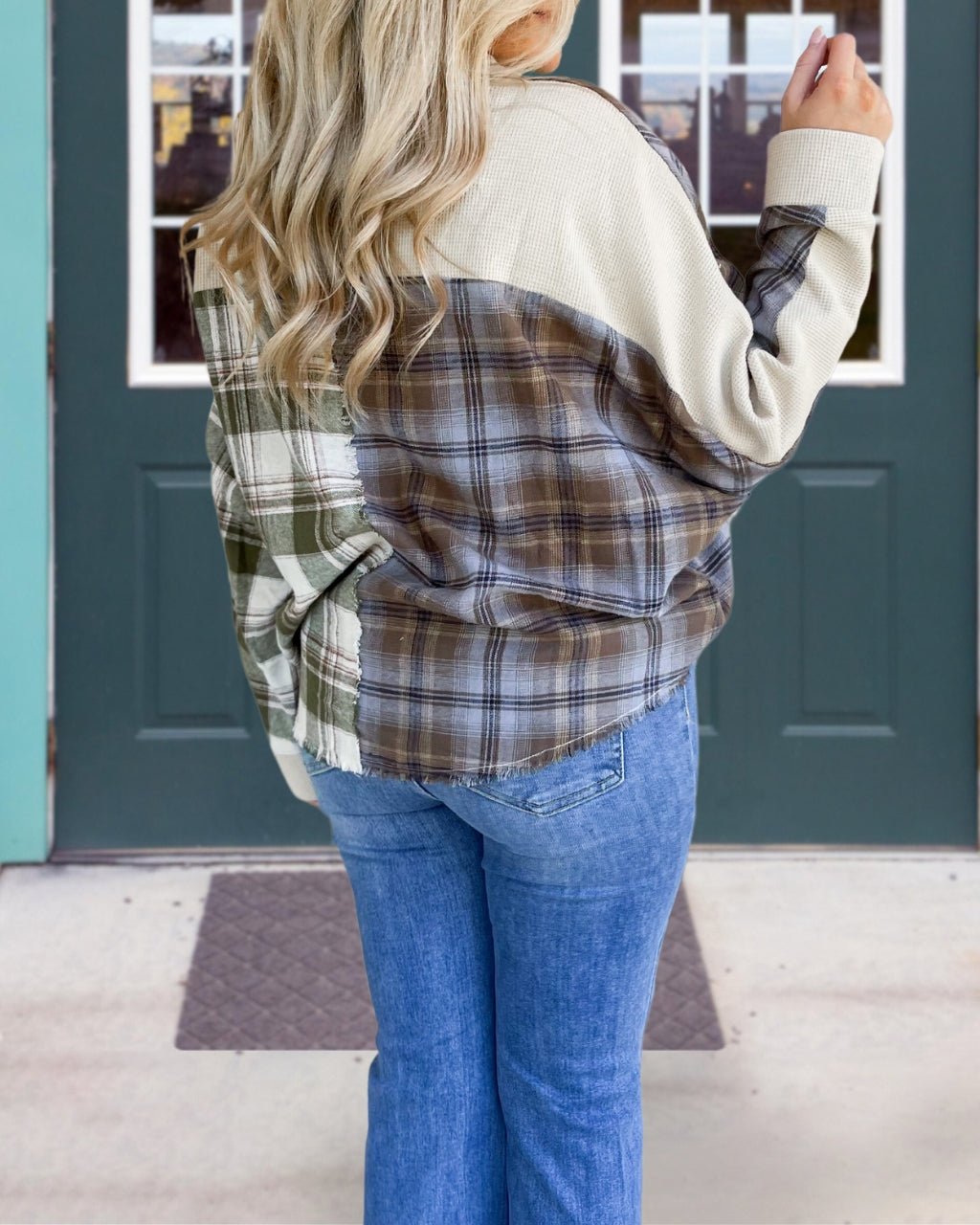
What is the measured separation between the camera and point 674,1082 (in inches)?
91.7

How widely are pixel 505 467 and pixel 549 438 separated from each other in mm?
43

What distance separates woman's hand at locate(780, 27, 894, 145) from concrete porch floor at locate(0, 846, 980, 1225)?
1.53 metres

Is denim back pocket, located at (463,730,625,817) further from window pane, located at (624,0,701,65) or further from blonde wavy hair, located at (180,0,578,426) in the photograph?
window pane, located at (624,0,701,65)

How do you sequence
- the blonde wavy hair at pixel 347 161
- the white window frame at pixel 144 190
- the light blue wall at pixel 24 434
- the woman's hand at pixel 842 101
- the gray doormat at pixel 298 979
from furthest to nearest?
the white window frame at pixel 144 190 < the light blue wall at pixel 24 434 < the gray doormat at pixel 298 979 < the woman's hand at pixel 842 101 < the blonde wavy hair at pixel 347 161

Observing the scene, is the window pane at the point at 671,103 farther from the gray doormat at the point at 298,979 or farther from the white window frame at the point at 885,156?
the gray doormat at the point at 298,979

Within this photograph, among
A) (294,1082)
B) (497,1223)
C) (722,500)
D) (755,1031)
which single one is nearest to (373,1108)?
(497,1223)

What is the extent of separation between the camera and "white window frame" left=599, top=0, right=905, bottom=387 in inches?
126

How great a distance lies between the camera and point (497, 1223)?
4.51 feet

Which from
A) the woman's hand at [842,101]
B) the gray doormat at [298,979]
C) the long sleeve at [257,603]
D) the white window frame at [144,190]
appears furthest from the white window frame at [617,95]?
the woman's hand at [842,101]

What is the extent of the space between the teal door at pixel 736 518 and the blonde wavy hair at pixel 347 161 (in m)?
2.20

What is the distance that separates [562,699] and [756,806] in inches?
91.3

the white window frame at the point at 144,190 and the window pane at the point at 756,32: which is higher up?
the window pane at the point at 756,32

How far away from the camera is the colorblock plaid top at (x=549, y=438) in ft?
3.42

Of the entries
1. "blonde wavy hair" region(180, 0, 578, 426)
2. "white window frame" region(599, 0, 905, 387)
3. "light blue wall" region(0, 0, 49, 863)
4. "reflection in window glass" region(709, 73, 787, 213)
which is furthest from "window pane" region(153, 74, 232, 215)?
"blonde wavy hair" region(180, 0, 578, 426)
